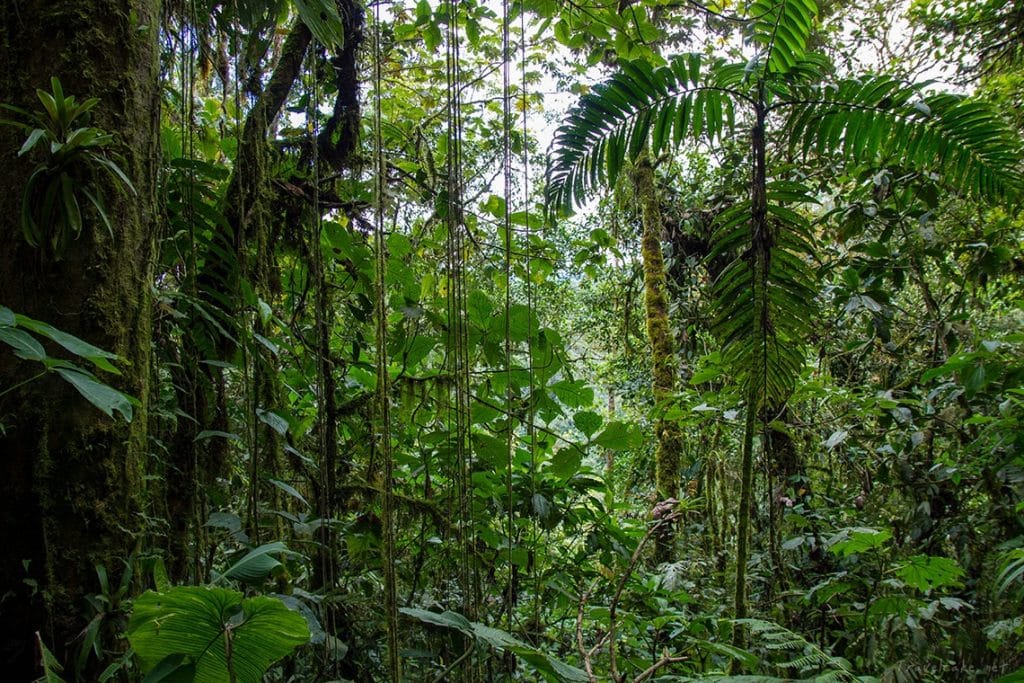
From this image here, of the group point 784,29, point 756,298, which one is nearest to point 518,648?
point 756,298

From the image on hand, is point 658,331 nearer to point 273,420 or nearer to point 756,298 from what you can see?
point 756,298

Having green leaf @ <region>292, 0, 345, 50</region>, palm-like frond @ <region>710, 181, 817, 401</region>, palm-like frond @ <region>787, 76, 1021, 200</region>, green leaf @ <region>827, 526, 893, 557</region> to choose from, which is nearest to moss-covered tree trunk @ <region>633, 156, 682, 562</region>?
green leaf @ <region>827, 526, 893, 557</region>

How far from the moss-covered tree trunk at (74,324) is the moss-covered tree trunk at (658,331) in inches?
102

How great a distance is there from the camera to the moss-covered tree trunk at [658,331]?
3.22m

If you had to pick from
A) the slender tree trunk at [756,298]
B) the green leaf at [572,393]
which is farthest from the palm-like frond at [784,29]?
the green leaf at [572,393]

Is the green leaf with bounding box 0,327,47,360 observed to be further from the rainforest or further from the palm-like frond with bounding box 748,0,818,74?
the palm-like frond with bounding box 748,0,818,74

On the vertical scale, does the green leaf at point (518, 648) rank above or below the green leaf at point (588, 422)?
below

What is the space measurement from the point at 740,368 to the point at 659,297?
6.67 ft

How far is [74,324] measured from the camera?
2.77ft

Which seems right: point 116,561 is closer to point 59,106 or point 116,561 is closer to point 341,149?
point 59,106

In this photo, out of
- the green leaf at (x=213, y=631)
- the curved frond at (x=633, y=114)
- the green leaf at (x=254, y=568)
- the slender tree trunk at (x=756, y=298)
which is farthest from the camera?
the curved frond at (x=633, y=114)

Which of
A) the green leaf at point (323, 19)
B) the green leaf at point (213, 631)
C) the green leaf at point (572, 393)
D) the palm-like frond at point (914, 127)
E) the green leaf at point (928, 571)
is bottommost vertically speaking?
the green leaf at point (928, 571)

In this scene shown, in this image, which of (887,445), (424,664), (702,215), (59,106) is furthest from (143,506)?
(702,215)

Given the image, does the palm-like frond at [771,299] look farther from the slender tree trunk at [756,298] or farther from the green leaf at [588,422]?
the green leaf at [588,422]
